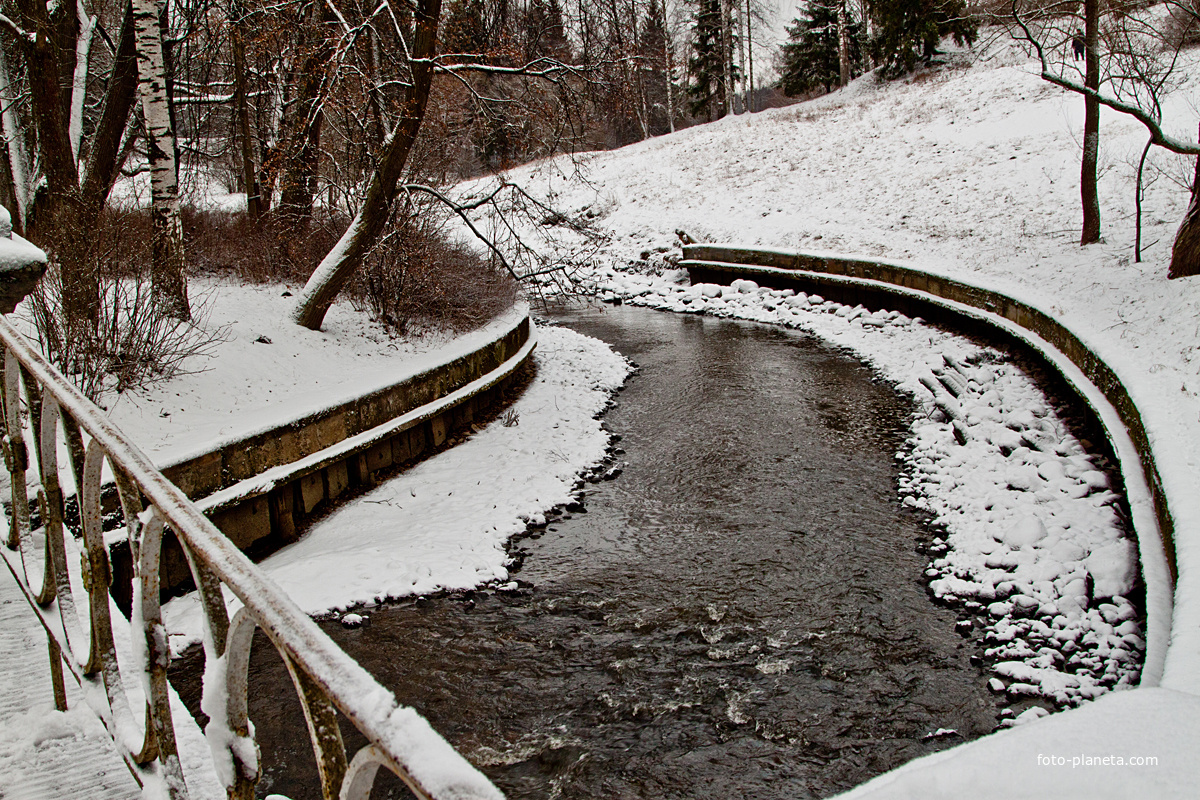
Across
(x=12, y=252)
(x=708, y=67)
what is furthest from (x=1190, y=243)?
(x=708, y=67)

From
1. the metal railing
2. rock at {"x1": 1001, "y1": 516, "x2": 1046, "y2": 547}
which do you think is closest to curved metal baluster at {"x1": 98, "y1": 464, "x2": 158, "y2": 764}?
the metal railing

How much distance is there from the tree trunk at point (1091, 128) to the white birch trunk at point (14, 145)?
14957 millimetres

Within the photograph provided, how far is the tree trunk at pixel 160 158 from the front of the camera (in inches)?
322

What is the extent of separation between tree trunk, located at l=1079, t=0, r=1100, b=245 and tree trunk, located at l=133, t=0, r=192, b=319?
11.5 m

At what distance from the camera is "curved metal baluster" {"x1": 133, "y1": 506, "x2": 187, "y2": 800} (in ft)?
5.44

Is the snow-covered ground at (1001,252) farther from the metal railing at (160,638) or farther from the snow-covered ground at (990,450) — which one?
the metal railing at (160,638)

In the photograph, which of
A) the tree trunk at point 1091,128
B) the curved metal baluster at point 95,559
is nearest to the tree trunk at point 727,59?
the tree trunk at point 1091,128

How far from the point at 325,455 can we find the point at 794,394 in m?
6.53

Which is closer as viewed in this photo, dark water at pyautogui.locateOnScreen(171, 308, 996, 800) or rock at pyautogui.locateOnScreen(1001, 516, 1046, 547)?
dark water at pyautogui.locateOnScreen(171, 308, 996, 800)

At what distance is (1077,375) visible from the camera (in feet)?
29.1

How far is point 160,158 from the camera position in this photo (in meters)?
8.71

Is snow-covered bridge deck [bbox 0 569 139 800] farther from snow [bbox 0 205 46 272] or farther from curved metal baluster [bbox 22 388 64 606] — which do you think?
snow [bbox 0 205 46 272]

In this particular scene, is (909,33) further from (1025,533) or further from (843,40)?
(1025,533)

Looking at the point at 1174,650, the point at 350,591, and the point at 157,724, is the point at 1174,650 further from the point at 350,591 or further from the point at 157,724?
the point at 350,591
